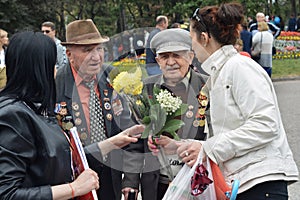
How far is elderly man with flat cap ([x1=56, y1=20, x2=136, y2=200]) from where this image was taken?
3.10 meters

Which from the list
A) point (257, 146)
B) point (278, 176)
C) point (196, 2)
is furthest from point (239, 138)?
point (196, 2)

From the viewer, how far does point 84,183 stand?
2.35 meters

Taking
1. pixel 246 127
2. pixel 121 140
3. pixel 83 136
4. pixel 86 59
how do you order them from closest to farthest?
A: 1. pixel 246 127
2. pixel 121 140
3. pixel 83 136
4. pixel 86 59

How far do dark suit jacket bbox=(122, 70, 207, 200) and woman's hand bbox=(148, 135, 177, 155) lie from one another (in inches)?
2.6

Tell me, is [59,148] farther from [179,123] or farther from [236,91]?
[236,91]

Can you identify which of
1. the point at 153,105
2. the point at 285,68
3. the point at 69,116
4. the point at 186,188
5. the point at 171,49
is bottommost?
the point at 285,68

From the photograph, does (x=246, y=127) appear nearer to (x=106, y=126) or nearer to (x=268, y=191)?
(x=268, y=191)

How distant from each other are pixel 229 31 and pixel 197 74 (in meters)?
0.40

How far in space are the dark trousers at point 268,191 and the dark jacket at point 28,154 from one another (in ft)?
3.11

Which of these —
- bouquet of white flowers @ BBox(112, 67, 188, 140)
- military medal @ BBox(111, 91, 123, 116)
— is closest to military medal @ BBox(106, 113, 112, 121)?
military medal @ BBox(111, 91, 123, 116)

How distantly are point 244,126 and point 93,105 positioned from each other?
1.09 metres

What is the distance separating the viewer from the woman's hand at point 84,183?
2314 mm

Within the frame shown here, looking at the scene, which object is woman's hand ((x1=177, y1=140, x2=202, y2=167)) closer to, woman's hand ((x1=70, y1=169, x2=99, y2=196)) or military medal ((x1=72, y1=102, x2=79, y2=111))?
woman's hand ((x1=70, y1=169, x2=99, y2=196))

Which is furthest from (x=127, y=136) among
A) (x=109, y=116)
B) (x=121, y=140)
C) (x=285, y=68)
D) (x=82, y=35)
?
(x=285, y=68)
